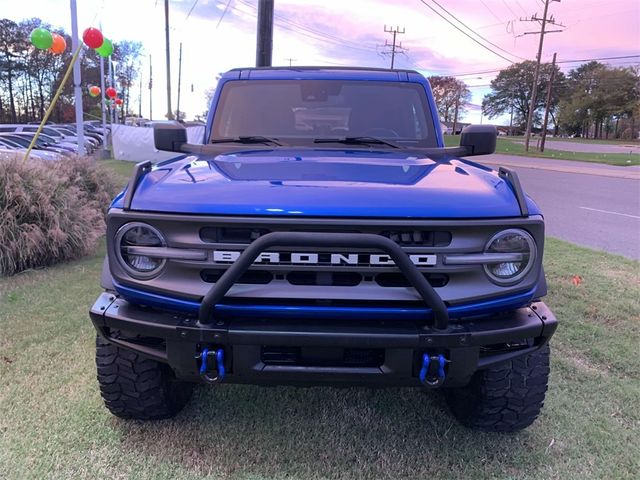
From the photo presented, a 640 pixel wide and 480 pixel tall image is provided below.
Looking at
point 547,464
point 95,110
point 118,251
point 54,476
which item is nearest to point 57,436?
point 54,476

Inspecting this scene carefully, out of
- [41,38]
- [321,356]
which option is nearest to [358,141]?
[321,356]

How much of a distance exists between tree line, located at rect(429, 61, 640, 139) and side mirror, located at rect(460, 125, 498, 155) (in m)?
53.9

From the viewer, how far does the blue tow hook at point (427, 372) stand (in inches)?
80.5

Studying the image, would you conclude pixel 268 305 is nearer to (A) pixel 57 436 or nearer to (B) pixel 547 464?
(A) pixel 57 436

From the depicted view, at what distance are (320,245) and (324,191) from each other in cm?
29

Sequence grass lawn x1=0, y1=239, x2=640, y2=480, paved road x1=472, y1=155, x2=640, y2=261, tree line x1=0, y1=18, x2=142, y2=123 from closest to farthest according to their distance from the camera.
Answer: grass lawn x1=0, y1=239, x2=640, y2=480
paved road x1=472, y1=155, x2=640, y2=261
tree line x1=0, y1=18, x2=142, y2=123

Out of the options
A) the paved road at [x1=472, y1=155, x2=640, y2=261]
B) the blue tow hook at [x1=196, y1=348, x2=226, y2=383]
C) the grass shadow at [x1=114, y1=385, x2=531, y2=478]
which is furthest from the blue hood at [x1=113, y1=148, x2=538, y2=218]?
the paved road at [x1=472, y1=155, x2=640, y2=261]

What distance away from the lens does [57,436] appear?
8.57 ft

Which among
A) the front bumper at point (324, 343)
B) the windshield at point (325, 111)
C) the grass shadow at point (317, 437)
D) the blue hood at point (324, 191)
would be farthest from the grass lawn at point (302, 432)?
the windshield at point (325, 111)

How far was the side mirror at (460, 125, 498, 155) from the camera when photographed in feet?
11.2

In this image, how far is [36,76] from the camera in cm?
5994

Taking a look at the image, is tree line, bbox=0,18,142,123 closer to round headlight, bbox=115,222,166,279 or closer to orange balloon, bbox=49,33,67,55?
orange balloon, bbox=49,33,67,55

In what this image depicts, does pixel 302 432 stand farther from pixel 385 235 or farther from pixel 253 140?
pixel 253 140

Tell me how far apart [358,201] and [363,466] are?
1.33 m
